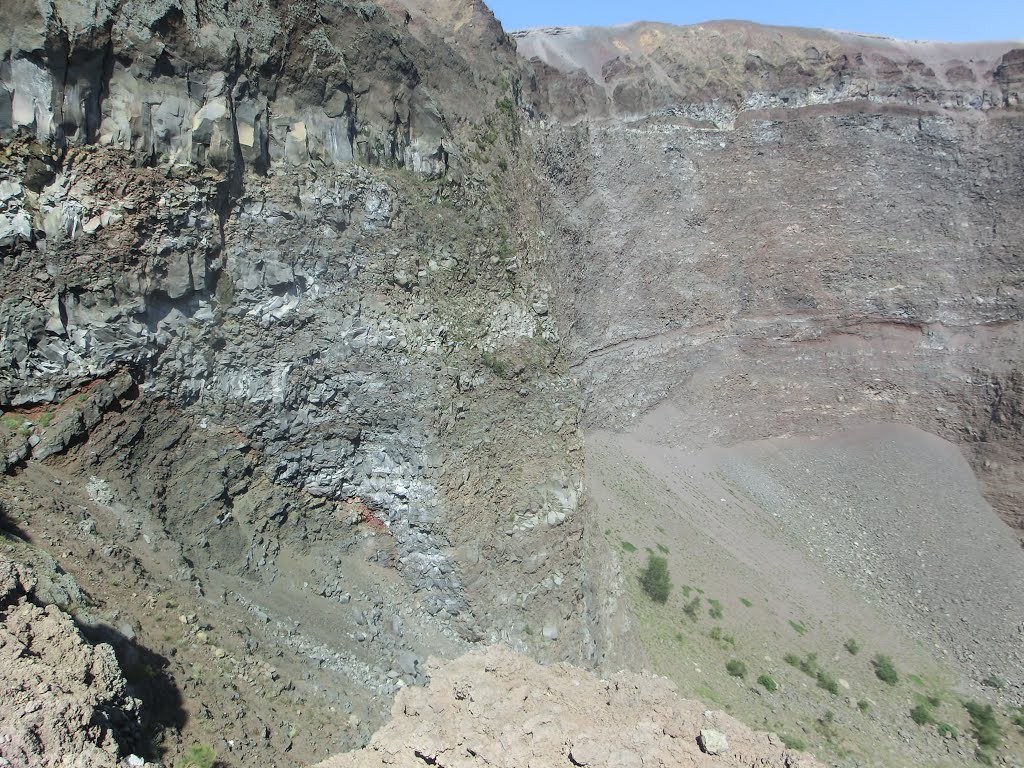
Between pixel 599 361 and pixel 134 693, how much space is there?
26.4 m

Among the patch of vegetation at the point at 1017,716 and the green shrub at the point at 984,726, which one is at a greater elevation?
the green shrub at the point at 984,726

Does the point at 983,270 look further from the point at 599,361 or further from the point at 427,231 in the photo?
the point at 427,231

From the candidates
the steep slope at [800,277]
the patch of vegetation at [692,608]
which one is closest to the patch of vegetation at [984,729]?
the steep slope at [800,277]

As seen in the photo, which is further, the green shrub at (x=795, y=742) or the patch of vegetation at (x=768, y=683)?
the patch of vegetation at (x=768, y=683)

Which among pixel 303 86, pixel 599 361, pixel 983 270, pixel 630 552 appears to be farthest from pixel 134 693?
pixel 983 270

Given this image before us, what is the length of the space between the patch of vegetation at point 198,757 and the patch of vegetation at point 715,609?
57.4 feet

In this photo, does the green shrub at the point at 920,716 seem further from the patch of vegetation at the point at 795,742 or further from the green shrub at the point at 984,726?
the patch of vegetation at the point at 795,742

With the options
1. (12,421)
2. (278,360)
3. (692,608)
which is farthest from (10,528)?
(692,608)

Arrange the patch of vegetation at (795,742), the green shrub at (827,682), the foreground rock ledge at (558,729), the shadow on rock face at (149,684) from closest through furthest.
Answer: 1. the shadow on rock face at (149,684)
2. the foreground rock ledge at (558,729)
3. the patch of vegetation at (795,742)
4. the green shrub at (827,682)

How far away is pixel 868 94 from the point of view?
3356cm

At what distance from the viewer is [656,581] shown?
21.6 metres

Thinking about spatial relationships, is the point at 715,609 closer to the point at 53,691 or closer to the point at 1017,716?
the point at 1017,716

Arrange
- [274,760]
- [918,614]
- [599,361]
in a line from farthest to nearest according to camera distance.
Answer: [599,361]
[918,614]
[274,760]

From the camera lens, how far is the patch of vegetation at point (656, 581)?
21484mm
